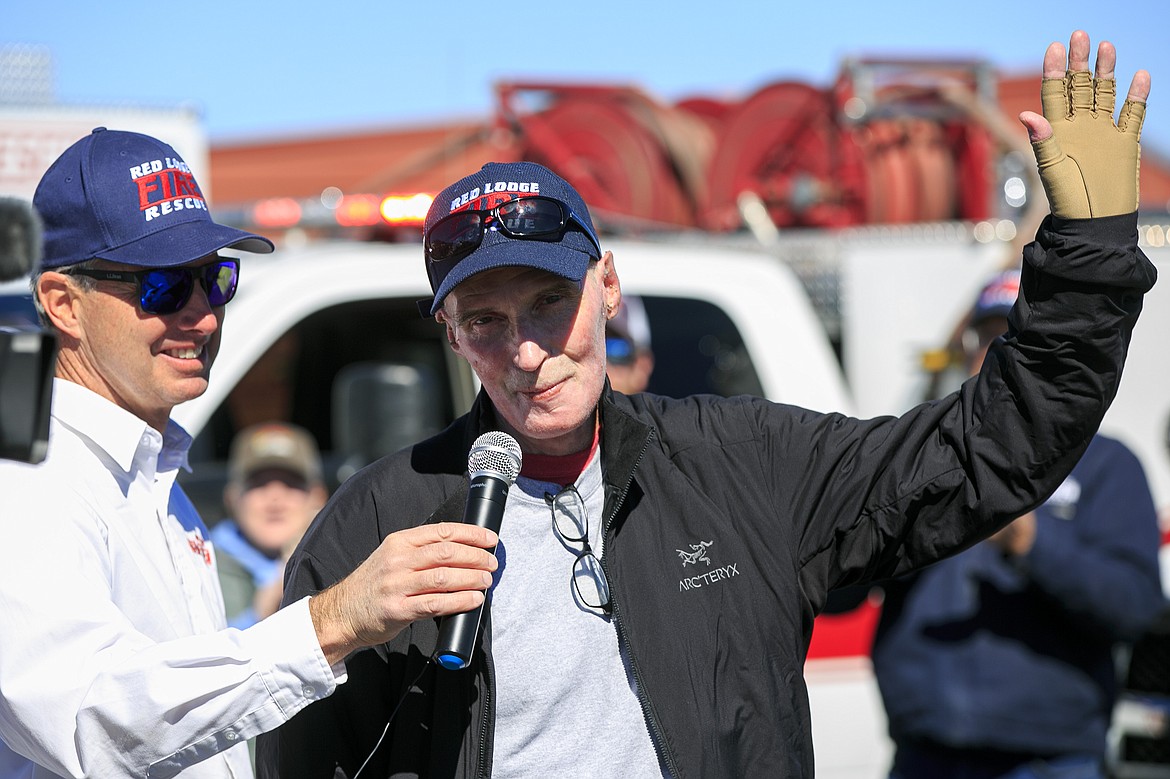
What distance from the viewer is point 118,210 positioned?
7.76 ft

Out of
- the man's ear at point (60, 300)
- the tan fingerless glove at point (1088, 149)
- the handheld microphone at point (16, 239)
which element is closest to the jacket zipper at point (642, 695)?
the tan fingerless glove at point (1088, 149)

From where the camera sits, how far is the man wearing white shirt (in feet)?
5.92

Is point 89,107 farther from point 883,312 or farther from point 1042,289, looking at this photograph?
point 1042,289

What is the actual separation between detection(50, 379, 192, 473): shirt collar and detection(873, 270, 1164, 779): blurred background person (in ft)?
7.24

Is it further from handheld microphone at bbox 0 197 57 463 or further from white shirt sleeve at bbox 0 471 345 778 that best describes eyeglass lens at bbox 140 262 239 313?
handheld microphone at bbox 0 197 57 463

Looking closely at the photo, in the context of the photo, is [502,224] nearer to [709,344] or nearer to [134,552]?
[134,552]

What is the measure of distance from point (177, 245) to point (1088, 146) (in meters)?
1.57

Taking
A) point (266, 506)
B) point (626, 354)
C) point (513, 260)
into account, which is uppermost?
point (513, 260)

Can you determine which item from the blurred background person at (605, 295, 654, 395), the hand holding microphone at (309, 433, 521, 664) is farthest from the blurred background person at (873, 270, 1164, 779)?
the hand holding microphone at (309, 433, 521, 664)

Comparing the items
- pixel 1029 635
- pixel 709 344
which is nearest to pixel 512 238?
pixel 1029 635

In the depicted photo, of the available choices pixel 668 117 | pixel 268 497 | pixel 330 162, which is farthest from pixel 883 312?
pixel 330 162

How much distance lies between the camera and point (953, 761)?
3652mm

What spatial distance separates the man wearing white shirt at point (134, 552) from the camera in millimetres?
1804

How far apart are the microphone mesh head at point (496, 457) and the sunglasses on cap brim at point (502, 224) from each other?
31 cm
